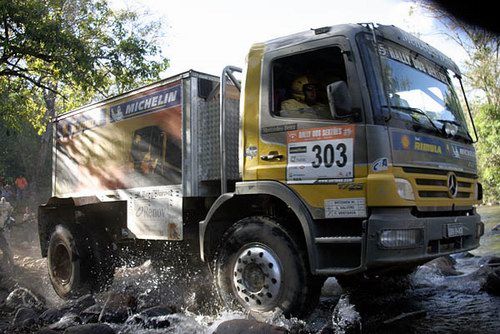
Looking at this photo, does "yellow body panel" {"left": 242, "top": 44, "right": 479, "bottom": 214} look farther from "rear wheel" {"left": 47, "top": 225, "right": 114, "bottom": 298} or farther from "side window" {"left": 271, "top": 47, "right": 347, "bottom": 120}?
"rear wheel" {"left": 47, "top": 225, "right": 114, "bottom": 298}

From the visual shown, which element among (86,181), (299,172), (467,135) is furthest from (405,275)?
(86,181)

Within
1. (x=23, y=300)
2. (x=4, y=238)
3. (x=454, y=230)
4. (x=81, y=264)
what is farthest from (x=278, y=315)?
(x=4, y=238)

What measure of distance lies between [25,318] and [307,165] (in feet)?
12.5

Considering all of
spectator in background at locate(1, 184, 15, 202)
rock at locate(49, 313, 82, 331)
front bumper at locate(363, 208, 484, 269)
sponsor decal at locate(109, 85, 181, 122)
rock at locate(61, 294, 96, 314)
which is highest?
sponsor decal at locate(109, 85, 181, 122)

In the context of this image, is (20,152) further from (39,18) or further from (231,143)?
(231,143)

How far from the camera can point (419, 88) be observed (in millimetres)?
5102

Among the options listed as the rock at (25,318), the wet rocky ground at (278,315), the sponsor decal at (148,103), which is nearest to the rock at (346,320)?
the wet rocky ground at (278,315)

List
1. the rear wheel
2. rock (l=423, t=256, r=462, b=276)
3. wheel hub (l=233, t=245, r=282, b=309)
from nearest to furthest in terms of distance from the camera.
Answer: wheel hub (l=233, t=245, r=282, b=309) → the rear wheel → rock (l=423, t=256, r=462, b=276)

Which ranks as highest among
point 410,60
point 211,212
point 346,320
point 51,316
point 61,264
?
point 410,60

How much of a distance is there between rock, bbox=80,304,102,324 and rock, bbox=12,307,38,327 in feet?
1.79

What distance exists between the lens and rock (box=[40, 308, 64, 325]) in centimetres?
571

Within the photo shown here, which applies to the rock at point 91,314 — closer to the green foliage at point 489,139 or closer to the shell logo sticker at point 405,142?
the shell logo sticker at point 405,142

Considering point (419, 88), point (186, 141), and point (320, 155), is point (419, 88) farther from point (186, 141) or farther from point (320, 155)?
point (186, 141)

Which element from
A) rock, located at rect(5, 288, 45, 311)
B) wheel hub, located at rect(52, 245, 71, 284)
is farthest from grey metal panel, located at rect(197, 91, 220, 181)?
rock, located at rect(5, 288, 45, 311)
